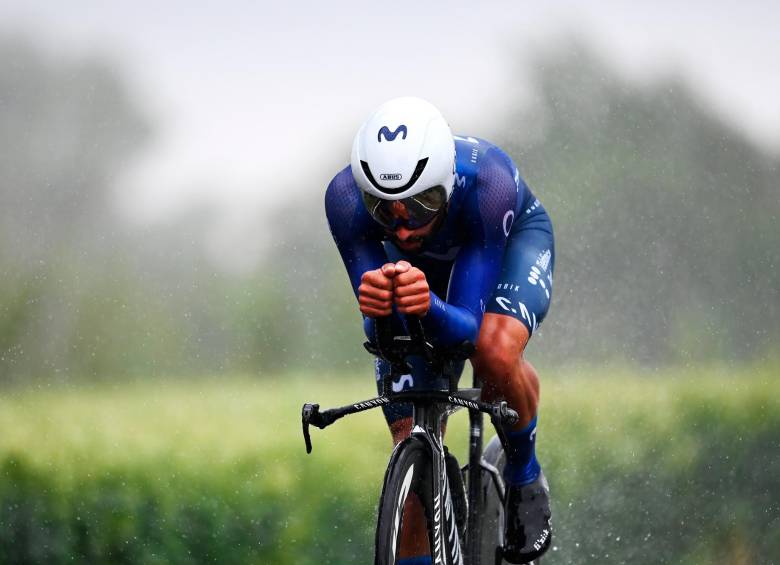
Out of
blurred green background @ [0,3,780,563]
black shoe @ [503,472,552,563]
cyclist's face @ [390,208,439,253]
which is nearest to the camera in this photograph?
cyclist's face @ [390,208,439,253]

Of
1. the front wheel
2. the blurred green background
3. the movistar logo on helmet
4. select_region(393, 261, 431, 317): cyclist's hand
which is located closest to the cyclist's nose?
the movistar logo on helmet

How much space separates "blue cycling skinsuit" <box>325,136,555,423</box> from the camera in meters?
4.10

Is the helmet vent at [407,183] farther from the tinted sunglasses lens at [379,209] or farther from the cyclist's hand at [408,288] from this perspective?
the cyclist's hand at [408,288]

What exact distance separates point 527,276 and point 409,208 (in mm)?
784

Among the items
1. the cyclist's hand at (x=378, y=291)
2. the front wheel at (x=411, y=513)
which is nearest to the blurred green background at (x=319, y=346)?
the front wheel at (x=411, y=513)

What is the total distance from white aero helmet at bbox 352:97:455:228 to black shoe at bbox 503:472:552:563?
1.22 m

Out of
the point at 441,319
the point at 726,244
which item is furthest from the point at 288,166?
the point at 441,319

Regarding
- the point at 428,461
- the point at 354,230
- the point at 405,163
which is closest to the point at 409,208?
the point at 405,163

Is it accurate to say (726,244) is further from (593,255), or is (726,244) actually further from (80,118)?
(80,118)

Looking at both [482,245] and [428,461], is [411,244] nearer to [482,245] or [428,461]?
[482,245]

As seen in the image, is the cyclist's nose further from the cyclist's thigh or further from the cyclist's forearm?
the cyclist's thigh

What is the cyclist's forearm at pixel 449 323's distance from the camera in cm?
382

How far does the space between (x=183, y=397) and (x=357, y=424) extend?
41.2 inches

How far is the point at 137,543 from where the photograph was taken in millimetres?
7258
